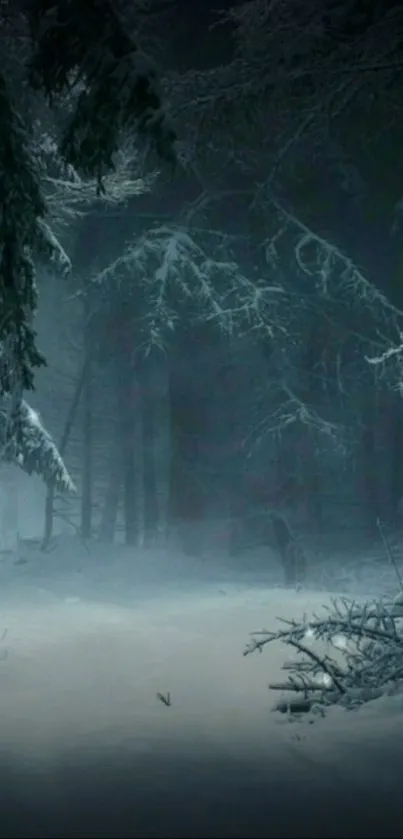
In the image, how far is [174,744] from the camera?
8.31 metres

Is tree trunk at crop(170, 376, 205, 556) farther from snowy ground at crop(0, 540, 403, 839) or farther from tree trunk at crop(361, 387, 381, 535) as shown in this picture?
snowy ground at crop(0, 540, 403, 839)

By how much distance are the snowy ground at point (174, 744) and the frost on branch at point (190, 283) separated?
6.37m

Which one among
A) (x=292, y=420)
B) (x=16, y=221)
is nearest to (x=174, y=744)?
(x=16, y=221)

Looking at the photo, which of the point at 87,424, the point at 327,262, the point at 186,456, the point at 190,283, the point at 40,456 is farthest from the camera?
the point at 87,424

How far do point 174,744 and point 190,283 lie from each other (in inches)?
505

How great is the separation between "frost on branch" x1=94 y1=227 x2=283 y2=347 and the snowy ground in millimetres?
6366

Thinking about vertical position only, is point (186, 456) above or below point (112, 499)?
above

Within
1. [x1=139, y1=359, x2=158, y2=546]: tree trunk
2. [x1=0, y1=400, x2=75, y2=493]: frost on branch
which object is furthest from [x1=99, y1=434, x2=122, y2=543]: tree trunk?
[x1=0, y1=400, x2=75, y2=493]: frost on branch

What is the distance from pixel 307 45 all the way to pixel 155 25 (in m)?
10.4

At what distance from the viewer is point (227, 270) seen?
19.6 m

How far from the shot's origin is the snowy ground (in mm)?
6395

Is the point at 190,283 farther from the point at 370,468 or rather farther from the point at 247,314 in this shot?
the point at 370,468

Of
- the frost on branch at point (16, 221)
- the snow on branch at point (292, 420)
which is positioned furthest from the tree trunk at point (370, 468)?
the frost on branch at point (16, 221)

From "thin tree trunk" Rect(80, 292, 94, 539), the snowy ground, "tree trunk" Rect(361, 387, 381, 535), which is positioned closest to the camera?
the snowy ground
